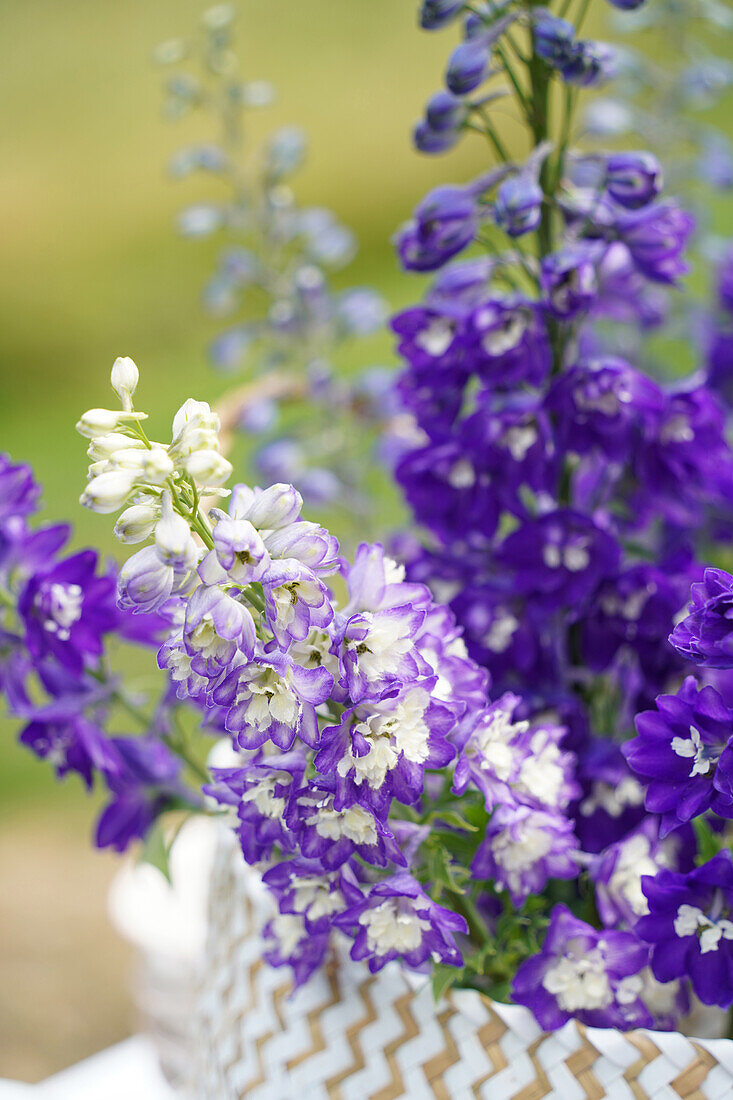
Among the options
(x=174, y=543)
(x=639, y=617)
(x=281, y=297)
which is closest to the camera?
(x=174, y=543)

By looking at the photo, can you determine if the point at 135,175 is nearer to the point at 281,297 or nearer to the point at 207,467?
the point at 281,297

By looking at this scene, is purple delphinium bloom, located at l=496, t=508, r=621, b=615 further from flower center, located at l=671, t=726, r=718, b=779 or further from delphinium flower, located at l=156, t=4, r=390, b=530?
delphinium flower, located at l=156, t=4, r=390, b=530

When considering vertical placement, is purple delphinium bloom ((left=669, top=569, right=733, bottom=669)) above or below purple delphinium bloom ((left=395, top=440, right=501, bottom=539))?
above

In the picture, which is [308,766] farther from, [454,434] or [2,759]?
[2,759]

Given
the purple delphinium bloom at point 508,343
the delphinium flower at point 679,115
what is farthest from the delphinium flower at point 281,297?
the purple delphinium bloom at point 508,343

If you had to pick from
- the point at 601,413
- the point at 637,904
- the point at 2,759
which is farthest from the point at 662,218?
the point at 2,759

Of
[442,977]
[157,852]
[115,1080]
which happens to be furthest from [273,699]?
[115,1080]

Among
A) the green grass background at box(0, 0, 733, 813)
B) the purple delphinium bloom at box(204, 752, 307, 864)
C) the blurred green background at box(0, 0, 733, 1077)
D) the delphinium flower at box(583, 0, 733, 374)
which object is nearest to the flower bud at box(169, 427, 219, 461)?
the purple delphinium bloom at box(204, 752, 307, 864)
